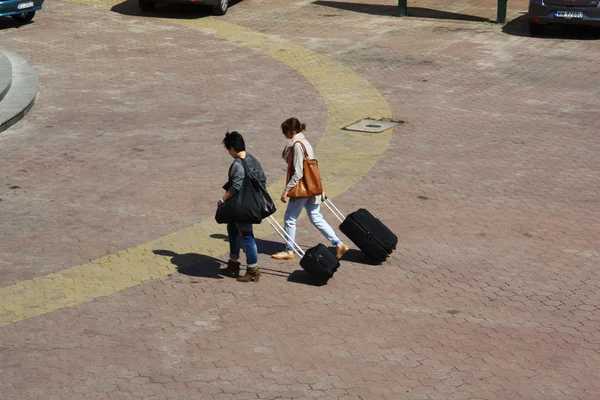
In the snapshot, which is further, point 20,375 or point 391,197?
point 391,197

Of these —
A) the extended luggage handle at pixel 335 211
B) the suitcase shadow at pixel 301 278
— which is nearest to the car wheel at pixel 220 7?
the extended luggage handle at pixel 335 211

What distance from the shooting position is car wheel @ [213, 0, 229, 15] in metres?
25.9

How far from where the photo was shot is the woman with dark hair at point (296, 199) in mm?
12000

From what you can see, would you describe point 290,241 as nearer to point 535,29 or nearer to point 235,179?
point 235,179

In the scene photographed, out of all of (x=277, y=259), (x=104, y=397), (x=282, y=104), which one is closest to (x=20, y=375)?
(x=104, y=397)

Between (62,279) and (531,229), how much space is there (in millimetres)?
5559

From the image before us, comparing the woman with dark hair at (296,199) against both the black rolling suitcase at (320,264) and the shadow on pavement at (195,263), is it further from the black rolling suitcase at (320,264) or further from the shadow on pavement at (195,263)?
Result: the shadow on pavement at (195,263)

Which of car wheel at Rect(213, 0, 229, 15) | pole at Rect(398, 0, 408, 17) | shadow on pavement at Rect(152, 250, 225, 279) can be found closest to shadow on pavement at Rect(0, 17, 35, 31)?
car wheel at Rect(213, 0, 229, 15)

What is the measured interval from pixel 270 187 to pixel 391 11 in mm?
13068

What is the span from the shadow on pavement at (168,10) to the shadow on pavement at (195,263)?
47.2ft

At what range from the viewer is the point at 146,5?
26.5 meters

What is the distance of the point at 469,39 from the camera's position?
24.0 meters

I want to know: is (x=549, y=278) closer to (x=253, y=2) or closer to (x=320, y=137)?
(x=320, y=137)

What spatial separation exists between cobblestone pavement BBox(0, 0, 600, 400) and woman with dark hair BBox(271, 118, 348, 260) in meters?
0.27
